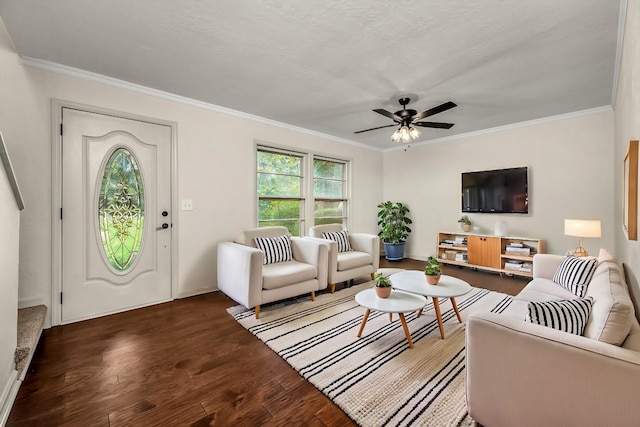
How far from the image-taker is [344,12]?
187 cm

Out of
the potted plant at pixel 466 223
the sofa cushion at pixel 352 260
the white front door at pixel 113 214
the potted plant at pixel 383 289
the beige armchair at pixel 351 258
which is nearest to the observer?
the potted plant at pixel 383 289

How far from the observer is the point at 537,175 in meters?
4.21

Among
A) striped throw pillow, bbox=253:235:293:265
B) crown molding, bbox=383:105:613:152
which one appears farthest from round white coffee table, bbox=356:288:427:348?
crown molding, bbox=383:105:613:152

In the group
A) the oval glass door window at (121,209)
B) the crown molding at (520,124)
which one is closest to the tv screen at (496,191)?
the crown molding at (520,124)

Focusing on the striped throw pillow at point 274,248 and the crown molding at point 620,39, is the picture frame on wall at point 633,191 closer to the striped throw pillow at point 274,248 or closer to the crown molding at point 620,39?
the crown molding at point 620,39

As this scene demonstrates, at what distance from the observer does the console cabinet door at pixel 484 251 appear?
4.36 meters

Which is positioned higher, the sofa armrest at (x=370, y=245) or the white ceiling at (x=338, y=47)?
the white ceiling at (x=338, y=47)

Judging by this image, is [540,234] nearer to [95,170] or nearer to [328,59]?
[328,59]

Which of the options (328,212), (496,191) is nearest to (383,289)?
(328,212)

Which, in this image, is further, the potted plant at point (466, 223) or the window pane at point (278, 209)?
the potted plant at point (466, 223)

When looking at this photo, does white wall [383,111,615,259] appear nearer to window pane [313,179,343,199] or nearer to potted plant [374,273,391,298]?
window pane [313,179,343,199]

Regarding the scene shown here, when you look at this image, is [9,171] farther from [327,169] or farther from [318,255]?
[327,169]

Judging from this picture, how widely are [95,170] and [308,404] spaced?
2.93m

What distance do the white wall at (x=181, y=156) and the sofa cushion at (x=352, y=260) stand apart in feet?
4.51
